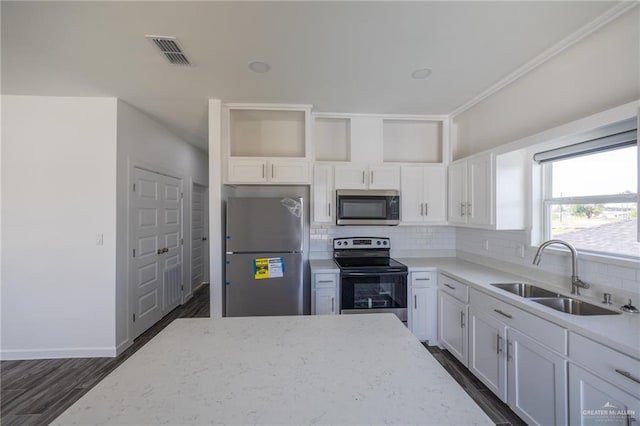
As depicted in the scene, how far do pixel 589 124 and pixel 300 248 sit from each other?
2377mm

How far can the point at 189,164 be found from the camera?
4.38 metres

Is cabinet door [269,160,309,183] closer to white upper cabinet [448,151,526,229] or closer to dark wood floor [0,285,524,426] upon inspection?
white upper cabinet [448,151,526,229]

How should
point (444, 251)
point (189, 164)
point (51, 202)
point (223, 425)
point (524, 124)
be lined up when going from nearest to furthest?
1. point (223, 425)
2. point (524, 124)
3. point (51, 202)
4. point (444, 251)
5. point (189, 164)

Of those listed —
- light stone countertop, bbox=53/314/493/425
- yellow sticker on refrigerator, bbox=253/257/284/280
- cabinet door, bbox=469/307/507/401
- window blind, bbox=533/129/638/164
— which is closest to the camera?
light stone countertop, bbox=53/314/493/425

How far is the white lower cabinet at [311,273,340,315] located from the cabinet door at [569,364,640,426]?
1763 millimetres

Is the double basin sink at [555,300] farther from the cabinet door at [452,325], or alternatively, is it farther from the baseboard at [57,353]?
the baseboard at [57,353]

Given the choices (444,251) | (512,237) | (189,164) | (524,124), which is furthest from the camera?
(189,164)

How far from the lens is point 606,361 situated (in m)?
1.25

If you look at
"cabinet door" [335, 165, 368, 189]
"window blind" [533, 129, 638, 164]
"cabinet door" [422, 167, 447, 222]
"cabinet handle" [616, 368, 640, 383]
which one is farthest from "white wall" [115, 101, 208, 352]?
"window blind" [533, 129, 638, 164]

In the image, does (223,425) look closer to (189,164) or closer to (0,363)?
(0,363)

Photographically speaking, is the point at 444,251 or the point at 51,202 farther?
the point at 444,251

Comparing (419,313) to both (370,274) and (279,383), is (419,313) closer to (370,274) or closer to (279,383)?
(370,274)

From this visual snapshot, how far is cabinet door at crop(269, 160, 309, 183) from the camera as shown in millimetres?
2883

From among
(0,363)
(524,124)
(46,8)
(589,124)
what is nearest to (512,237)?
(524,124)
